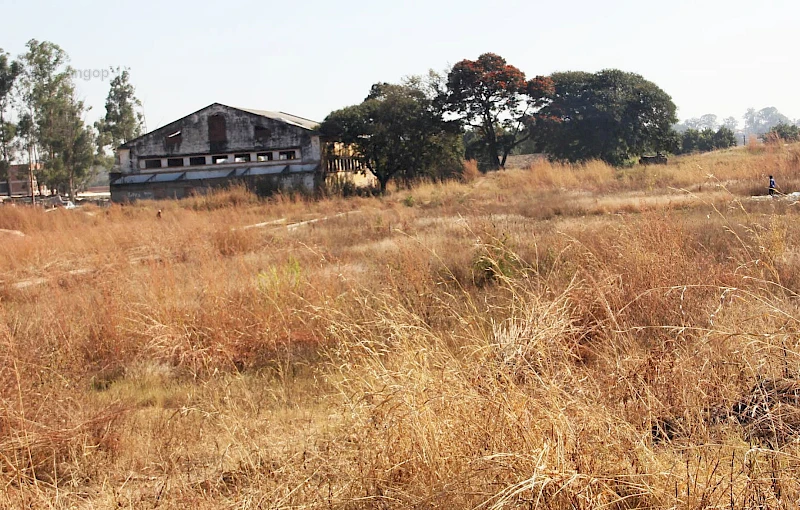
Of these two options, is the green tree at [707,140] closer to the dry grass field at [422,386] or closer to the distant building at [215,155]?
the distant building at [215,155]

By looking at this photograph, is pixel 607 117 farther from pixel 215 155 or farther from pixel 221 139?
pixel 215 155

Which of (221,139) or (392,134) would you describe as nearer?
(392,134)

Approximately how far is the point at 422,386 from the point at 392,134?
2858 centimetres

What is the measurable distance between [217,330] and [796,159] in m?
15.7

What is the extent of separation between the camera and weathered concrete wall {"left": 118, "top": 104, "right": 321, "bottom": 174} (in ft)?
106

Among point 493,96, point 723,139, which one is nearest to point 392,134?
point 493,96

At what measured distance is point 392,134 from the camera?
30938mm

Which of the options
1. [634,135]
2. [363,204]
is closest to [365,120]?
[363,204]

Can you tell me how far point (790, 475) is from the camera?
229cm

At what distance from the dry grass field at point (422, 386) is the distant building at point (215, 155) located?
949 inches

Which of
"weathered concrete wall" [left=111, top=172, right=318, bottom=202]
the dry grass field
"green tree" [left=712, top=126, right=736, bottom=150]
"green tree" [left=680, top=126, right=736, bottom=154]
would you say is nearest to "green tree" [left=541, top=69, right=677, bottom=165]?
"green tree" [left=680, top=126, right=736, bottom=154]

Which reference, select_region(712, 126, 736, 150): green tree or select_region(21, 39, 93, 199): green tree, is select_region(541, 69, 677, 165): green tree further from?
select_region(21, 39, 93, 199): green tree

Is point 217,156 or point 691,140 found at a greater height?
point 691,140

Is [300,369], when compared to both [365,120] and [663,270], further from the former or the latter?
[365,120]
